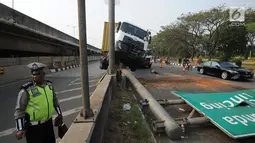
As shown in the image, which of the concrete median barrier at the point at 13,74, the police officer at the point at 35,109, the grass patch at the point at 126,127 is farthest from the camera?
the concrete median barrier at the point at 13,74

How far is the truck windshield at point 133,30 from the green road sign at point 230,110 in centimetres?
703

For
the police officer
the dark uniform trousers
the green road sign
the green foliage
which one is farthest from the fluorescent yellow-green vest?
the green foliage

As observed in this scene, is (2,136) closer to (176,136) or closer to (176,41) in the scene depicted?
(176,136)

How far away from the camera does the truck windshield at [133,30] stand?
38.1ft

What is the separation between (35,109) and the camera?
7.87 ft

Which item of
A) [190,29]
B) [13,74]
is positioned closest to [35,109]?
[13,74]

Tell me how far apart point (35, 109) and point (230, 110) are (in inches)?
180

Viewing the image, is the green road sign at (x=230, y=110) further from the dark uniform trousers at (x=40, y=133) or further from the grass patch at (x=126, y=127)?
the dark uniform trousers at (x=40, y=133)

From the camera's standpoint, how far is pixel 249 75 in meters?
12.7

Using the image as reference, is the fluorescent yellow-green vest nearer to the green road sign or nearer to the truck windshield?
the green road sign

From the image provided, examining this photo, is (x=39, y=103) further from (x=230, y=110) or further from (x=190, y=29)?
(x=190, y=29)

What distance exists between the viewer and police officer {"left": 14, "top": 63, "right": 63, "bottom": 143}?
2.30 m

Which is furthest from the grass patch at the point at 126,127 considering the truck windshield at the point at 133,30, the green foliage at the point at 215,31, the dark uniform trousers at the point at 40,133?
the green foliage at the point at 215,31

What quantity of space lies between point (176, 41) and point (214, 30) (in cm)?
835
